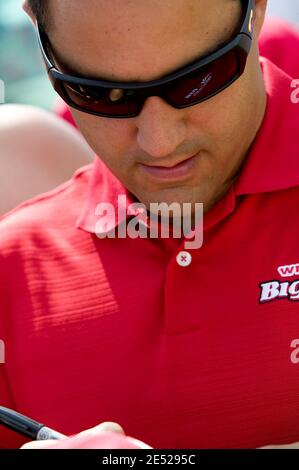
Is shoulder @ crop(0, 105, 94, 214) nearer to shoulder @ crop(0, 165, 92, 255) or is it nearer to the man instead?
shoulder @ crop(0, 165, 92, 255)

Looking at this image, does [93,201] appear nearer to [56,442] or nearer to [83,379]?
[83,379]

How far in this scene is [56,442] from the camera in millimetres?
1082

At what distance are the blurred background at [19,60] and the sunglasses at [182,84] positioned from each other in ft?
10.3

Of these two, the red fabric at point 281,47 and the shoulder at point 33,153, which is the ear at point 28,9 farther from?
the red fabric at point 281,47

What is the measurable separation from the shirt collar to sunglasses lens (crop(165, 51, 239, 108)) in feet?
0.64

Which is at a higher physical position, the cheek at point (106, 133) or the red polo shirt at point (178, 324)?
the cheek at point (106, 133)

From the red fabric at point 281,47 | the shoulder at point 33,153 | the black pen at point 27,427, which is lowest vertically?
the black pen at point 27,427

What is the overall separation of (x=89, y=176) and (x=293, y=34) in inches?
24.5

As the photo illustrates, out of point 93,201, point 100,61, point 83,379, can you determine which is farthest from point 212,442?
point 100,61

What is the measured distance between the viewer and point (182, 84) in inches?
52.8

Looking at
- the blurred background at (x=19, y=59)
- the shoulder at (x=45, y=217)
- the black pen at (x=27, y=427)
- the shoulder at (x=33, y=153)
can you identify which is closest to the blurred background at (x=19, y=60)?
the blurred background at (x=19, y=59)

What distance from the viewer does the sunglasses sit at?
52.7 inches

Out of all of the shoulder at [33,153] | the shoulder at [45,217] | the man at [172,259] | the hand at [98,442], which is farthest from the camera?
the shoulder at [33,153]

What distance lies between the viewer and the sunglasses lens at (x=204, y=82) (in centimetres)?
134
